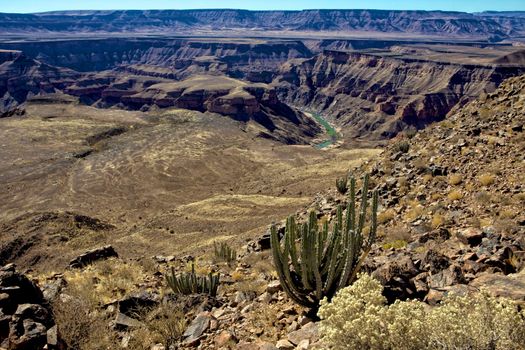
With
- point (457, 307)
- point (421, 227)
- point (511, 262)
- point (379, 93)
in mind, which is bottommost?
point (379, 93)

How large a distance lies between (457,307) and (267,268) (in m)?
8.69

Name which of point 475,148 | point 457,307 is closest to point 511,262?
point 457,307

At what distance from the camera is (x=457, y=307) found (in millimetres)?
5141

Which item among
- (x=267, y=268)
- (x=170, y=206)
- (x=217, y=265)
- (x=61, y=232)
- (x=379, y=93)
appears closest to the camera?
(x=267, y=268)

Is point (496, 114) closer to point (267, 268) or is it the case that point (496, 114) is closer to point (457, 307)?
point (267, 268)

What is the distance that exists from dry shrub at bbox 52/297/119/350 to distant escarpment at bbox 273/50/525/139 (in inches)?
4862

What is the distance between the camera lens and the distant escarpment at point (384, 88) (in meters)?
132

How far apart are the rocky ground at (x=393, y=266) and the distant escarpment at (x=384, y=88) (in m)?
113

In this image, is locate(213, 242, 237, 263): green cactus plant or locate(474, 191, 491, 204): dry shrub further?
locate(213, 242, 237, 263): green cactus plant

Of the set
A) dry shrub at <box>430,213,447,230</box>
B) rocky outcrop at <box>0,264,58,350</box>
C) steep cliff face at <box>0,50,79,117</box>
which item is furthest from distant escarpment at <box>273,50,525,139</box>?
rocky outcrop at <box>0,264,58,350</box>

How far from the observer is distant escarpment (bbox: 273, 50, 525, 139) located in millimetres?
131500

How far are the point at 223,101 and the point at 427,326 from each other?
414 feet

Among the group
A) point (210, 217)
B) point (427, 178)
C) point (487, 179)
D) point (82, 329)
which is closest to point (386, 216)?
point (427, 178)

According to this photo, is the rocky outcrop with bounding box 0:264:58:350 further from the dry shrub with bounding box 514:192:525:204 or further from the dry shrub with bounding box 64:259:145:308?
the dry shrub with bounding box 514:192:525:204
